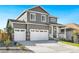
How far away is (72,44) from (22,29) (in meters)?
2.23

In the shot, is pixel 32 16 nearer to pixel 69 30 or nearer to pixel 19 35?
pixel 19 35

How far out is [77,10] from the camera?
9.77 metres

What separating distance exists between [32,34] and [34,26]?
1.26 ft

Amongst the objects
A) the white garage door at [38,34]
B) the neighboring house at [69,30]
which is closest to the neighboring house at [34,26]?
the white garage door at [38,34]

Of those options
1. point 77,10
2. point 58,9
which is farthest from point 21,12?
point 77,10

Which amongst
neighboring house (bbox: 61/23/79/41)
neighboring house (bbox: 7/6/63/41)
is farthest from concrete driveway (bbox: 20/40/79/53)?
neighboring house (bbox: 61/23/79/41)

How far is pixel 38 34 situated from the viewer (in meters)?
10.5

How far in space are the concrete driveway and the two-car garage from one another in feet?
0.87

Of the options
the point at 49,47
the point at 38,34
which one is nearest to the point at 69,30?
the point at 49,47

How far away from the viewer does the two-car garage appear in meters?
10.2
